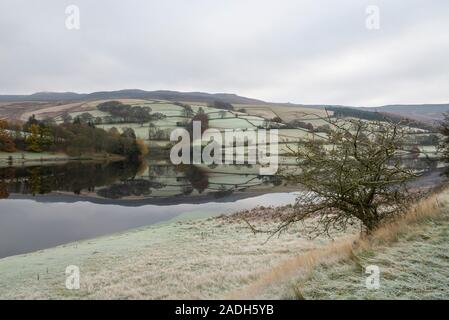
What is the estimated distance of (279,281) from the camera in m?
7.50

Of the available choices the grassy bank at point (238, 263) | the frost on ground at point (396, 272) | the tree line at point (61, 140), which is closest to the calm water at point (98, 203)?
the grassy bank at point (238, 263)

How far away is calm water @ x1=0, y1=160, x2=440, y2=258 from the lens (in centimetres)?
2281

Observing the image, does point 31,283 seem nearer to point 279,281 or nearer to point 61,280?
point 61,280

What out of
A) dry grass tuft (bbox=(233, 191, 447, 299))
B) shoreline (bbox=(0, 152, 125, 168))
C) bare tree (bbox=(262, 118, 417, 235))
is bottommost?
shoreline (bbox=(0, 152, 125, 168))

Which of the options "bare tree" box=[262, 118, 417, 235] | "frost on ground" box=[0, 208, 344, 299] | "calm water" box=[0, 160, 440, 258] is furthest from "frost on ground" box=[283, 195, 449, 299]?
"calm water" box=[0, 160, 440, 258]

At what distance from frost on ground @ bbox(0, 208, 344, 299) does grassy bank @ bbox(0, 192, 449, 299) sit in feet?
0.14

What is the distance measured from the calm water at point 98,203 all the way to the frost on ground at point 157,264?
387cm

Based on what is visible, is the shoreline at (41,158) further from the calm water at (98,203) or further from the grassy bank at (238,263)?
the grassy bank at (238,263)

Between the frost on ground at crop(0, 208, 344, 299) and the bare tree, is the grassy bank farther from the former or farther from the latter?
the bare tree

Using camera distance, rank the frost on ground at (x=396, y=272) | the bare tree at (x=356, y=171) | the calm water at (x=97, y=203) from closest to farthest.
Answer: the frost on ground at (x=396, y=272)
the bare tree at (x=356, y=171)
the calm water at (x=97, y=203)

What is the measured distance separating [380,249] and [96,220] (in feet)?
77.8

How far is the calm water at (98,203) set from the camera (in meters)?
22.8

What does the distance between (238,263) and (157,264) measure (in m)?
3.51

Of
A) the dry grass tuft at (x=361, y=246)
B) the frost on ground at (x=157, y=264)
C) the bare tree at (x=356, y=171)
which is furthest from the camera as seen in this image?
the frost on ground at (x=157, y=264)
